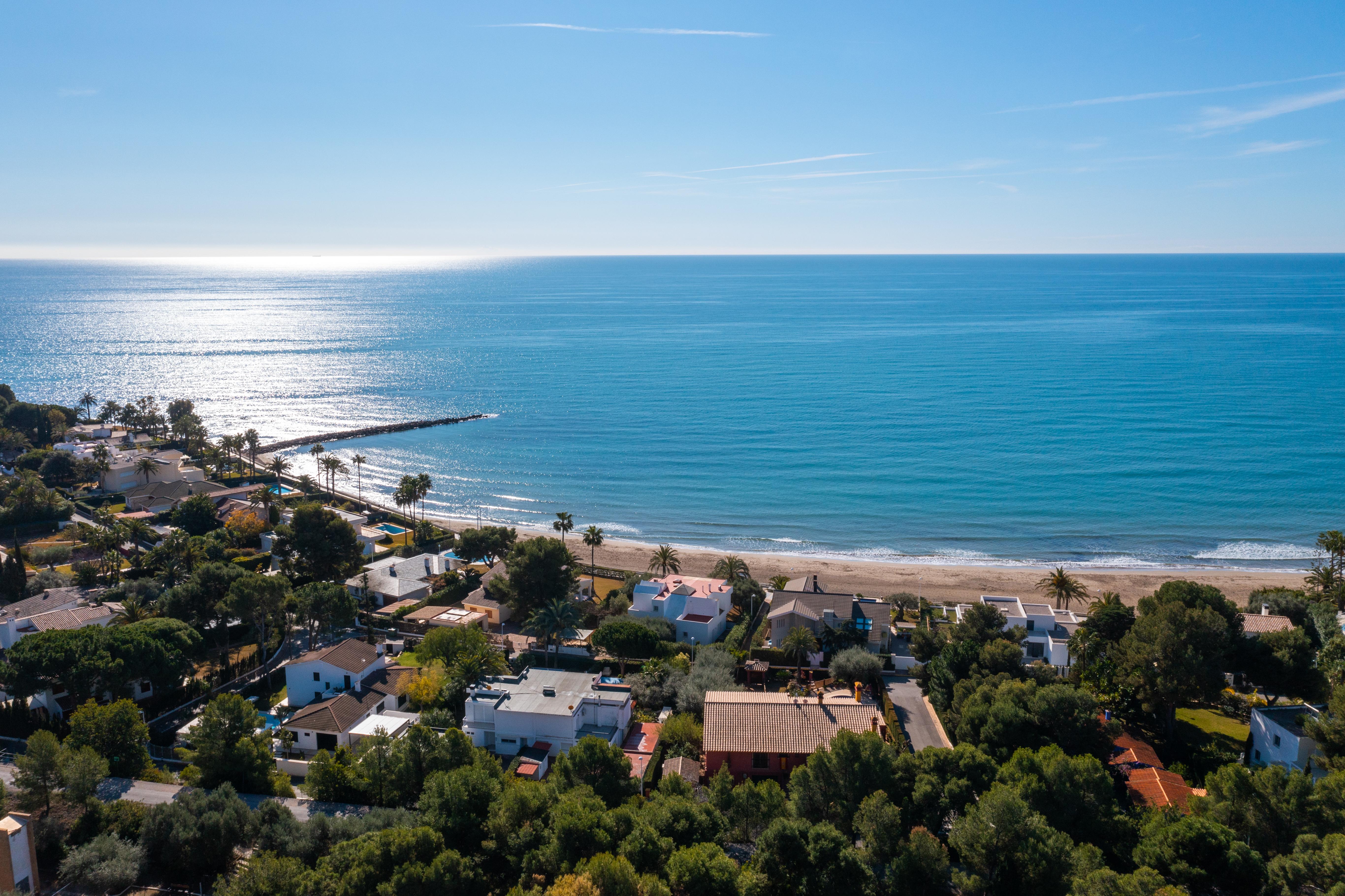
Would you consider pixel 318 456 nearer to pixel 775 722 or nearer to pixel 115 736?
pixel 115 736

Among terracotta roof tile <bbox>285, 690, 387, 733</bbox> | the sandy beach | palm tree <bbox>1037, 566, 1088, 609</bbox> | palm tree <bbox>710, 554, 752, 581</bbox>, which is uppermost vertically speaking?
palm tree <bbox>1037, 566, 1088, 609</bbox>

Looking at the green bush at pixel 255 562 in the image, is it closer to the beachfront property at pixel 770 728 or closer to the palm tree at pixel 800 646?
the beachfront property at pixel 770 728

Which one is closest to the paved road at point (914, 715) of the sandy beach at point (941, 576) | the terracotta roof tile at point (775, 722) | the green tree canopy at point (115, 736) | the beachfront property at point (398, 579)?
the terracotta roof tile at point (775, 722)

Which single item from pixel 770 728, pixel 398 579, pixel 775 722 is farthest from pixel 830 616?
pixel 398 579

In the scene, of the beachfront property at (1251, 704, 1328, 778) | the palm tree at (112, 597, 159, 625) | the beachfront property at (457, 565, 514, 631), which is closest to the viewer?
the beachfront property at (1251, 704, 1328, 778)

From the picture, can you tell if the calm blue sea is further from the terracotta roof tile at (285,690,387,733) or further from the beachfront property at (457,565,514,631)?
the terracotta roof tile at (285,690,387,733)

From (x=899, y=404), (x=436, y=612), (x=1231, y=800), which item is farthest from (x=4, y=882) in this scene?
(x=899, y=404)

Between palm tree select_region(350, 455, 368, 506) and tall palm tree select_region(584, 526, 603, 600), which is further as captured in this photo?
palm tree select_region(350, 455, 368, 506)

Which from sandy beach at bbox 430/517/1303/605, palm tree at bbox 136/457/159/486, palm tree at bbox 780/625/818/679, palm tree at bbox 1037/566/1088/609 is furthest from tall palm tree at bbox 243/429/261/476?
palm tree at bbox 1037/566/1088/609
